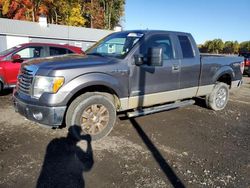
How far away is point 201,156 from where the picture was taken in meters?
4.34

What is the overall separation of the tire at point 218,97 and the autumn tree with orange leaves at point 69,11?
39.2 metres

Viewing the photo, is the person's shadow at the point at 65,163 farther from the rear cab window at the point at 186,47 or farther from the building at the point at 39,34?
the building at the point at 39,34

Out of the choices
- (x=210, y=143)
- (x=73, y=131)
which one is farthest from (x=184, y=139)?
(x=73, y=131)

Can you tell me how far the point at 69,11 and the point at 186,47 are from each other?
43712 millimetres

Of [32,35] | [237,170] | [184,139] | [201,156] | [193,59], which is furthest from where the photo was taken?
[32,35]

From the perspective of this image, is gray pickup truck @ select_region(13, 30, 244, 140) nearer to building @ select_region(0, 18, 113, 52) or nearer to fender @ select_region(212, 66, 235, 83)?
fender @ select_region(212, 66, 235, 83)

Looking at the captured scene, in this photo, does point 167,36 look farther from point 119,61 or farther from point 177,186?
point 177,186

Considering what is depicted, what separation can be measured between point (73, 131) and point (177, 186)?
2.04 m

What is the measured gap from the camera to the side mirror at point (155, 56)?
15.9 ft

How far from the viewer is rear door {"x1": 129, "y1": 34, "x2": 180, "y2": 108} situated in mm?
5152

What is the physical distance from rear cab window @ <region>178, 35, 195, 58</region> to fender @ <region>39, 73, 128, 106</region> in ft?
6.49

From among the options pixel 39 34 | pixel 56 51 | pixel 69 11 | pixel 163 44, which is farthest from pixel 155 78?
pixel 69 11

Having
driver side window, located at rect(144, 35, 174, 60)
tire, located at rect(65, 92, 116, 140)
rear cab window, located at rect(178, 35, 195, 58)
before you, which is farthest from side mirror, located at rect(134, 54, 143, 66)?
rear cab window, located at rect(178, 35, 195, 58)

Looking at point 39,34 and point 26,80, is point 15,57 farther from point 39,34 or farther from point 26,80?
point 39,34
